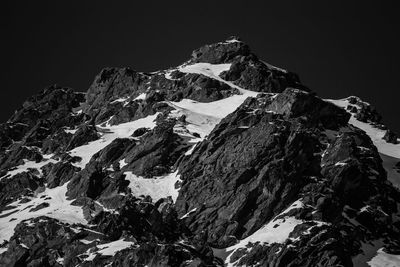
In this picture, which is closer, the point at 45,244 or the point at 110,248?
the point at 110,248

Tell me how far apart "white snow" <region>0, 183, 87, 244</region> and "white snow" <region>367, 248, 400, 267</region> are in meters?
55.1

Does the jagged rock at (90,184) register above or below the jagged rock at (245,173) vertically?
below

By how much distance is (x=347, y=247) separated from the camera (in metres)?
166

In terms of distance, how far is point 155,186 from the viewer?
193375 millimetres

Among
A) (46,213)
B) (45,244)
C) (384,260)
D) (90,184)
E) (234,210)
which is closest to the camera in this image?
(45,244)

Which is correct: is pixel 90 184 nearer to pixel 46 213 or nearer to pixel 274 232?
pixel 46 213

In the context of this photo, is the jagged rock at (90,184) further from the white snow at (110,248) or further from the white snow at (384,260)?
the white snow at (384,260)

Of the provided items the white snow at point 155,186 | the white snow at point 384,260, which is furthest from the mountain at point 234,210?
the white snow at point 155,186

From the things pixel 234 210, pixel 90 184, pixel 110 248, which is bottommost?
pixel 90 184

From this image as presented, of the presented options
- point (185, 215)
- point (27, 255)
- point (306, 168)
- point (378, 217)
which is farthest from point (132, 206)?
point (378, 217)

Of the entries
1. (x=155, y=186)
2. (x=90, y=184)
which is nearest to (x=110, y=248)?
(x=155, y=186)

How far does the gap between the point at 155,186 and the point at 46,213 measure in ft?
78.3

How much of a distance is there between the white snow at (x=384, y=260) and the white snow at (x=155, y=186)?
41.7 metres

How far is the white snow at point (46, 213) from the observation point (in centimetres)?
17888
